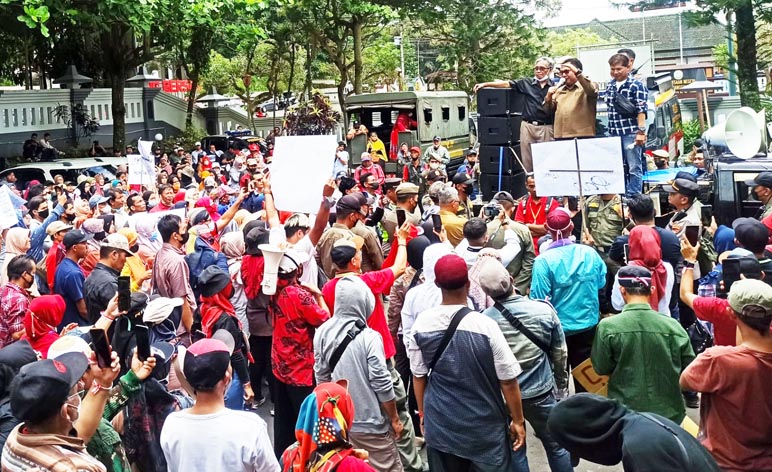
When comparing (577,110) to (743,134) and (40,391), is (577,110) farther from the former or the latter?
(40,391)

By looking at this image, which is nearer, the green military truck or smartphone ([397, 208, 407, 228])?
smartphone ([397, 208, 407, 228])

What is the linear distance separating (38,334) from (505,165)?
8821 millimetres

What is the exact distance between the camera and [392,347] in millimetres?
5902

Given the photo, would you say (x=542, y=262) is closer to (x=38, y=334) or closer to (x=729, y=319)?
(x=729, y=319)

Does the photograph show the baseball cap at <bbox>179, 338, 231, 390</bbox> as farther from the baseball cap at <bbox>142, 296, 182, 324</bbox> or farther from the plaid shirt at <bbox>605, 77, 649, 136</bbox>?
the plaid shirt at <bbox>605, 77, 649, 136</bbox>

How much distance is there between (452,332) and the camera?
452cm

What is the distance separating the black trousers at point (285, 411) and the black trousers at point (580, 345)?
72.5 inches

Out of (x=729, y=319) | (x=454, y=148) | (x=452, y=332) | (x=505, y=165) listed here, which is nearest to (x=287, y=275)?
(x=452, y=332)

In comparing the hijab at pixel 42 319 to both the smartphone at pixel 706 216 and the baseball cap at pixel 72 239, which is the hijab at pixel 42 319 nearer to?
the baseball cap at pixel 72 239

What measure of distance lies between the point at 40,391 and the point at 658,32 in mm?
71453

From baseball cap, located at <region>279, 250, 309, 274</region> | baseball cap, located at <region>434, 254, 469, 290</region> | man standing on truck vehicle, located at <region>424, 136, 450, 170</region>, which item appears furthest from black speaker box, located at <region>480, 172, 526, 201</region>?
baseball cap, located at <region>434, 254, 469, 290</region>

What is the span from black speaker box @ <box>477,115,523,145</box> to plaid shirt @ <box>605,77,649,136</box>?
10.3 ft

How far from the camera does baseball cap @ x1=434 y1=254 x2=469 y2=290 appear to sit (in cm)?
463

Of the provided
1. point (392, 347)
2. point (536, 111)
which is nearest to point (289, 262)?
point (392, 347)
